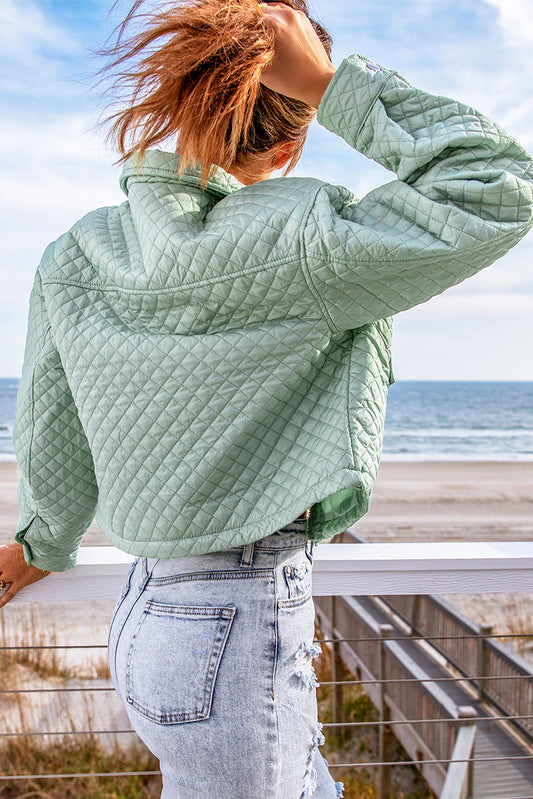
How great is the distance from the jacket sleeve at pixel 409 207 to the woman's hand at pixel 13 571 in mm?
680

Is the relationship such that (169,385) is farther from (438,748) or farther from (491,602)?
(491,602)

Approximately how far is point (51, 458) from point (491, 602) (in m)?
6.80

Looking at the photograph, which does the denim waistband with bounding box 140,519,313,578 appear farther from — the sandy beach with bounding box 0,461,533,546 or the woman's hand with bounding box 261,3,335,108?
the sandy beach with bounding box 0,461,533,546

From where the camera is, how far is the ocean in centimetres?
2283

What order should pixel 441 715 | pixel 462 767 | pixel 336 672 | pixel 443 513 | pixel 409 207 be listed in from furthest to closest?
pixel 443 513
pixel 336 672
pixel 441 715
pixel 462 767
pixel 409 207

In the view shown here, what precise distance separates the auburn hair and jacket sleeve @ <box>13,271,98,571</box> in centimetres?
26

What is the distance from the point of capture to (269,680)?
72cm

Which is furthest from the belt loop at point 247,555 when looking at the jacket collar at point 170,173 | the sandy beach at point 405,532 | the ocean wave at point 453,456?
the ocean wave at point 453,456

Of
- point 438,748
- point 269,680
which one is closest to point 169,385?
point 269,680

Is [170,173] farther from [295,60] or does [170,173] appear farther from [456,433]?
[456,433]

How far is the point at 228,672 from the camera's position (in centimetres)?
71

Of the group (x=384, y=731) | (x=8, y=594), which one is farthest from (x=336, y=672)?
(x=8, y=594)

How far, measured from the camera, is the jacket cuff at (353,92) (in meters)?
0.72

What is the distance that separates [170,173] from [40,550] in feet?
1.99
